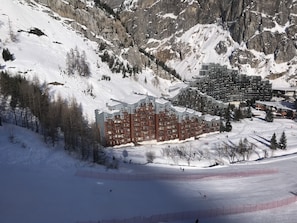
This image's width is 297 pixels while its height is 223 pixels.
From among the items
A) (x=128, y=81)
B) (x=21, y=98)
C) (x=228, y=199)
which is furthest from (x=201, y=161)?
(x=128, y=81)

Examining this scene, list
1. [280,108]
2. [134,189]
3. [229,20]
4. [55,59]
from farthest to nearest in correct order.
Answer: [229,20]
[280,108]
[55,59]
[134,189]

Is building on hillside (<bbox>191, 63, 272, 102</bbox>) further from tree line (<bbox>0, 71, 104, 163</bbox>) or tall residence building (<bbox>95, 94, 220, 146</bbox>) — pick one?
tree line (<bbox>0, 71, 104, 163</bbox>)

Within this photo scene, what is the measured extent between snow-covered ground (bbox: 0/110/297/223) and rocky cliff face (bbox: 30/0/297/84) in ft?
267

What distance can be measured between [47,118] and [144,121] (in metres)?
17.6

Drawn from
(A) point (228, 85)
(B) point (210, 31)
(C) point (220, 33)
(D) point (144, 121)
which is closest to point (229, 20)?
(C) point (220, 33)

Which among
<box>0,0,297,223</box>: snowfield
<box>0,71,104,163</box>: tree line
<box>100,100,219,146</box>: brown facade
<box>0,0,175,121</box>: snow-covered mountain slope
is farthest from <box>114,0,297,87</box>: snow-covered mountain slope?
<box>0,71,104,163</box>: tree line

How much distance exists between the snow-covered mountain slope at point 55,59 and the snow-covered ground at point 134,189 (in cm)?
2623

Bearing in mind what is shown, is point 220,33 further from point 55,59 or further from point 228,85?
point 55,59

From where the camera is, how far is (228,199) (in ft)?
113

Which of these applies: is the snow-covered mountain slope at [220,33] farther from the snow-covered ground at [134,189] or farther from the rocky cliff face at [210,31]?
the snow-covered ground at [134,189]

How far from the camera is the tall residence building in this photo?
5775 centimetres

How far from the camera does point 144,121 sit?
61.1 m

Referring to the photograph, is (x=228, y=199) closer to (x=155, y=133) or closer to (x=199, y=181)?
(x=199, y=181)

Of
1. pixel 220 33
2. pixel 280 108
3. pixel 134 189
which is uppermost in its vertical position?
pixel 220 33
